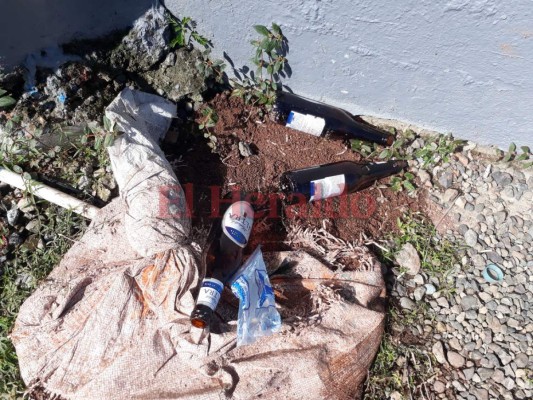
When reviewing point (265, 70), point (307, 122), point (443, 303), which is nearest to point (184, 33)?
point (265, 70)

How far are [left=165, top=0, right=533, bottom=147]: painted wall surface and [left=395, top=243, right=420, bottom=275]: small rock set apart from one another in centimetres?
70

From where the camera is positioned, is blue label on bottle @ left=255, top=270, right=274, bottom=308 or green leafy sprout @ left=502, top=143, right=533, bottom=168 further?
green leafy sprout @ left=502, top=143, right=533, bottom=168

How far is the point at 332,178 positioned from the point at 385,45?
0.68 meters

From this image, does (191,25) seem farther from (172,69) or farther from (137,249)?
(137,249)

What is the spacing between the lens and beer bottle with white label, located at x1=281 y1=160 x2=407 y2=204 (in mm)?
2684

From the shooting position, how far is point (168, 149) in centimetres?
288

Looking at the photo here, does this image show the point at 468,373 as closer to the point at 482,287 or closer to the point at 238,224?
the point at 482,287

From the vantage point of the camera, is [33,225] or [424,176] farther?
[424,176]

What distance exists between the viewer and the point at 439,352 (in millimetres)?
2465

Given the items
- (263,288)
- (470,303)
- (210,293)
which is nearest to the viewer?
(210,293)

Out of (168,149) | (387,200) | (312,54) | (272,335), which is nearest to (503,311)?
(387,200)

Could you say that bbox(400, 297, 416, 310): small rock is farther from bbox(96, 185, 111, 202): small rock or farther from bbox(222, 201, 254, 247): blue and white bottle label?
bbox(96, 185, 111, 202): small rock

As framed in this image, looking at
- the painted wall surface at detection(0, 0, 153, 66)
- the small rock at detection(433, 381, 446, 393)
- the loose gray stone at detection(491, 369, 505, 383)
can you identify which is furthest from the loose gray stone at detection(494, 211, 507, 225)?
the painted wall surface at detection(0, 0, 153, 66)

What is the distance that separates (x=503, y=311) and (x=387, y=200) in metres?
0.76
